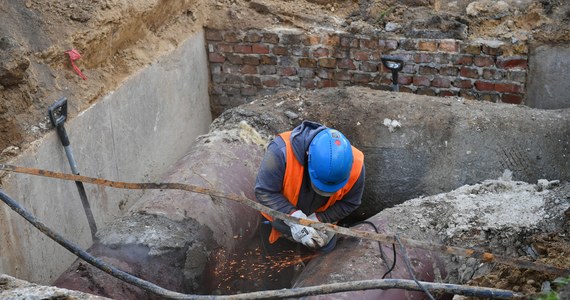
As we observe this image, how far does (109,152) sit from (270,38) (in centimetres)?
208

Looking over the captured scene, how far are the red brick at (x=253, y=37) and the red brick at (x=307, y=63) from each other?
1.53 ft

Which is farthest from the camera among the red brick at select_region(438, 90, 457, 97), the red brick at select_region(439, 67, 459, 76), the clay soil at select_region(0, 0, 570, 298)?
the red brick at select_region(438, 90, 457, 97)

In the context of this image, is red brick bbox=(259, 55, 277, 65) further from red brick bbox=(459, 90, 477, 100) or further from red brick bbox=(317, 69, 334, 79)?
red brick bbox=(459, 90, 477, 100)

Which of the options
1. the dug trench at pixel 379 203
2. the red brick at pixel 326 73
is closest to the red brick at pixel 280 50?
the red brick at pixel 326 73

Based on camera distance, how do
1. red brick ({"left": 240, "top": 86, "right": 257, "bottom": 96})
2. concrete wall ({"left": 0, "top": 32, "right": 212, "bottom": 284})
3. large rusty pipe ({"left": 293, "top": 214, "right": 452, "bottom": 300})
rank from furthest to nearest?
red brick ({"left": 240, "top": 86, "right": 257, "bottom": 96}), concrete wall ({"left": 0, "top": 32, "right": 212, "bottom": 284}), large rusty pipe ({"left": 293, "top": 214, "right": 452, "bottom": 300})

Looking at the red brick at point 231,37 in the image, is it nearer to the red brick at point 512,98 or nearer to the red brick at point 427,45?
the red brick at point 427,45

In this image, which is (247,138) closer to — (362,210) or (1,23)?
(362,210)

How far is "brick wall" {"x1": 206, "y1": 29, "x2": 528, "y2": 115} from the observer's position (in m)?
6.28

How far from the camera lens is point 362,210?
17.9 ft

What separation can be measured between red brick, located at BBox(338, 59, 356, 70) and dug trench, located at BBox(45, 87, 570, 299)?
3.36 feet

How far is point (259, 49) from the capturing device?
22.5ft

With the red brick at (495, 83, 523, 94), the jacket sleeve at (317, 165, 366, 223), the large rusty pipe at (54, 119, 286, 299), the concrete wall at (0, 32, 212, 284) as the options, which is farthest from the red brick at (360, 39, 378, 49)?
the jacket sleeve at (317, 165, 366, 223)

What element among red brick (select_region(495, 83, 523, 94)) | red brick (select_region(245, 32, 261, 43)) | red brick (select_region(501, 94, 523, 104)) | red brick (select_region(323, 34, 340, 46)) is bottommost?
red brick (select_region(501, 94, 523, 104))

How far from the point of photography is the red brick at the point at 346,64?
6699 mm
